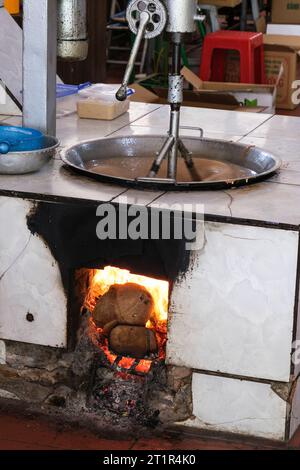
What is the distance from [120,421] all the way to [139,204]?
0.74 meters

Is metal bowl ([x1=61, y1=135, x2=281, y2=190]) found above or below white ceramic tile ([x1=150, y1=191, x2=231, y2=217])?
above

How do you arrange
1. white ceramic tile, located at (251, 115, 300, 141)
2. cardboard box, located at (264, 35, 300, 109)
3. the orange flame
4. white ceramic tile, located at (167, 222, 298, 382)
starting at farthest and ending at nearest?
cardboard box, located at (264, 35, 300, 109), white ceramic tile, located at (251, 115, 300, 141), the orange flame, white ceramic tile, located at (167, 222, 298, 382)

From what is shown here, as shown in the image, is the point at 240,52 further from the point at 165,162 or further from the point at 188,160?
the point at 188,160

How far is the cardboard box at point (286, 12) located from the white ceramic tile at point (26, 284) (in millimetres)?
6464

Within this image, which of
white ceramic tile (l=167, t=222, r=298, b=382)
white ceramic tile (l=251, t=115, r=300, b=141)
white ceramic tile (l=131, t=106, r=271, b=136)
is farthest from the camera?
white ceramic tile (l=131, t=106, r=271, b=136)

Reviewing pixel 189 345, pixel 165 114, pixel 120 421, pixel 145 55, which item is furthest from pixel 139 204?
pixel 145 55

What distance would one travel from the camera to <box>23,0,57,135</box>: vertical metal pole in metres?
3.26

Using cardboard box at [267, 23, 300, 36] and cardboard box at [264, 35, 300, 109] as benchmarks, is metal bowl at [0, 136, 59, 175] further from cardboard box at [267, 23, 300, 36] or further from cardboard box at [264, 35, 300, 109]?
cardboard box at [267, 23, 300, 36]

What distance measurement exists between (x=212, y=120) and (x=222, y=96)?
1.96m

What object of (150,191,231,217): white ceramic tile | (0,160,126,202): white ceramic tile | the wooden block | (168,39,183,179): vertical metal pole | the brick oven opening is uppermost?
(168,39,183,179): vertical metal pole

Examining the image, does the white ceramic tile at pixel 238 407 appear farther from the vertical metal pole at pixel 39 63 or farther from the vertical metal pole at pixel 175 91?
the vertical metal pole at pixel 39 63

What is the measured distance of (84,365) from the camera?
120 inches

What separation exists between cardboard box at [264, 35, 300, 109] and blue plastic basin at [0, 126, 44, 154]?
4.41 metres

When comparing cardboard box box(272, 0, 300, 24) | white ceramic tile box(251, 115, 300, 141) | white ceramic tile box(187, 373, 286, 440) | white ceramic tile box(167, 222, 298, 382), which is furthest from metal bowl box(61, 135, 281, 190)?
cardboard box box(272, 0, 300, 24)
